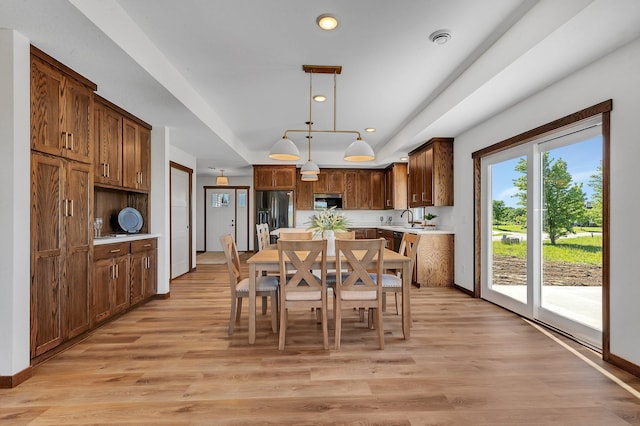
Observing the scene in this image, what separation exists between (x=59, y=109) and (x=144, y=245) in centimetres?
189

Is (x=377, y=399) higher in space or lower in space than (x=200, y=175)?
lower

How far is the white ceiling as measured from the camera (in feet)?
6.89

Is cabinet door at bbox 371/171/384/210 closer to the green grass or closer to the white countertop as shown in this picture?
the green grass

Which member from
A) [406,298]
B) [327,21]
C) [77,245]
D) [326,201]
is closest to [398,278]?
[406,298]

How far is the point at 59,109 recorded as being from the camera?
2.57 meters

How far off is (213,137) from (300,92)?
67.2 inches

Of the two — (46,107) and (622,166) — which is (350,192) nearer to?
(622,166)

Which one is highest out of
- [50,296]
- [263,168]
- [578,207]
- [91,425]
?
[263,168]

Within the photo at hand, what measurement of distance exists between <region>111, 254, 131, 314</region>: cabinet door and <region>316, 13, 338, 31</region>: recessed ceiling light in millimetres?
3023

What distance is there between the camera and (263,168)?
746 centimetres

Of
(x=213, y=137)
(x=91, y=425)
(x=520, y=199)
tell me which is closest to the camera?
(x=91, y=425)

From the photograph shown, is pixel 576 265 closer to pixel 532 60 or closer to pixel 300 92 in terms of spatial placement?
pixel 532 60

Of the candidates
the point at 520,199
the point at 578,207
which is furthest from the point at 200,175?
the point at 578,207

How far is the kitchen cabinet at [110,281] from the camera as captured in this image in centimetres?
315
